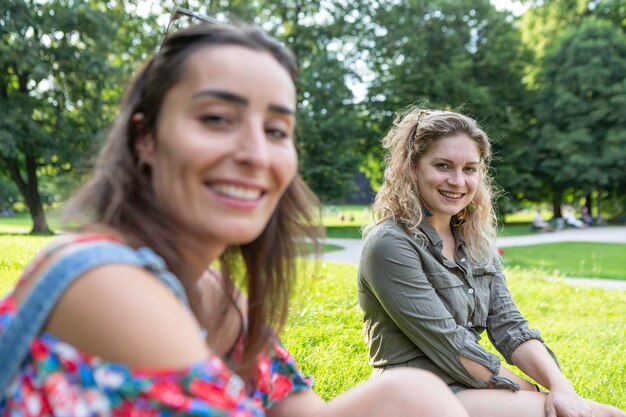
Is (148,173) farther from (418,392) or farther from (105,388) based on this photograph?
(418,392)

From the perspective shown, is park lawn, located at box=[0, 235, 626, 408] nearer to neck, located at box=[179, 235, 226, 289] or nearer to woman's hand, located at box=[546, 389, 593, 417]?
neck, located at box=[179, 235, 226, 289]

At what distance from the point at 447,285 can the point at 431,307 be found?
0.67ft

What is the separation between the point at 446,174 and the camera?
2.75 metres

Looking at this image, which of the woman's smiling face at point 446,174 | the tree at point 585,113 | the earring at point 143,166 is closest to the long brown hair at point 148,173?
the earring at point 143,166

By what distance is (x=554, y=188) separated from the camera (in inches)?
1136

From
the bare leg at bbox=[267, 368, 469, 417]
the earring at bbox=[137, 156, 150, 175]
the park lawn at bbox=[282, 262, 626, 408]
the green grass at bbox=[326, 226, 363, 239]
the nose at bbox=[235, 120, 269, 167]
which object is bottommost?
the green grass at bbox=[326, 226, 363, 239]

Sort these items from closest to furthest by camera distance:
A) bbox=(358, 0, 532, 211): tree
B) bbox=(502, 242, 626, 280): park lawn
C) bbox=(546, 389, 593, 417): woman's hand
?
bbox=(546, 389, 593, 417): woman's hand
bbox=(502, 242, 626, 280): park lawn
bbox=(358, 0, 532, 211): tree

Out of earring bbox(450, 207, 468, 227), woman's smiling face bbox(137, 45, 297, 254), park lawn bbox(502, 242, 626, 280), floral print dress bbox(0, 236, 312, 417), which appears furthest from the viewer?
park lawn bbox(502, 242, 626, 280)

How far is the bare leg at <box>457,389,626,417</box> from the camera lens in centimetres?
237

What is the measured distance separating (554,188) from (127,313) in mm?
30362

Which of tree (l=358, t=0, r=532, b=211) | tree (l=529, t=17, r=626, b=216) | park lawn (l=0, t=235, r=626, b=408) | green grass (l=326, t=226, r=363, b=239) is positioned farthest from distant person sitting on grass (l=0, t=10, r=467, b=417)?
tree (l=529, t=17, r=626, b=216)

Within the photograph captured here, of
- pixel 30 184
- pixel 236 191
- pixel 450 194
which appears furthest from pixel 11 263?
pixel 30 184

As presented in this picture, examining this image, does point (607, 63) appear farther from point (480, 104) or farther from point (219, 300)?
point (219, 300)

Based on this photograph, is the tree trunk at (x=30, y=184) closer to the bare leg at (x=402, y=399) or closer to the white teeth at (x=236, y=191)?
the bare leg at (x=402, y=399)
